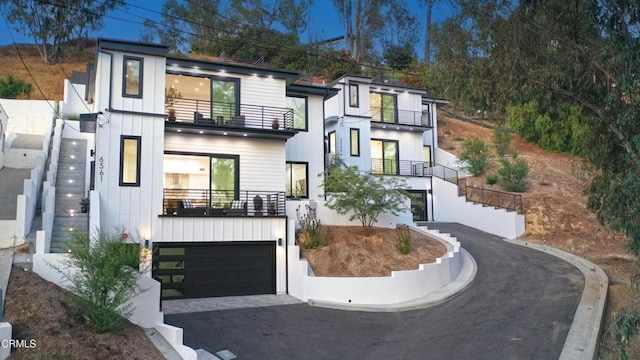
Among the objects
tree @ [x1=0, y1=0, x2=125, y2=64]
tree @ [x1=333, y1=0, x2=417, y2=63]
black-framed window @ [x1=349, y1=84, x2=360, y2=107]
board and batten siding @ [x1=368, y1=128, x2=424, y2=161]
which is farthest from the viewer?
tree @ [x1=333, y1=0, x2=417, y2=63]

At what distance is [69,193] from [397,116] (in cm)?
1991

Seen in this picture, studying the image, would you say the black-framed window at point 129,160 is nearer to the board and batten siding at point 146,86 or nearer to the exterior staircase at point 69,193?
the board and batten siding at point 146,86

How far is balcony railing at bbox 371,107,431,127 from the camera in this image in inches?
1140

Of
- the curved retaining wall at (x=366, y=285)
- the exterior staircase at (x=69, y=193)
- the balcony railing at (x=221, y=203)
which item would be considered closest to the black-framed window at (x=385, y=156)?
the balcony railing at (x=221, y=203)

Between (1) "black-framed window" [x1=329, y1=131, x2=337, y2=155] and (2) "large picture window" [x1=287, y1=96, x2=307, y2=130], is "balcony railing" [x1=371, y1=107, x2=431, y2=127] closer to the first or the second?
(1) "black-framed window" [x1=329, y1=131, x2=337, y2=155]

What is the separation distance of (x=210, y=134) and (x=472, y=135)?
2763cm

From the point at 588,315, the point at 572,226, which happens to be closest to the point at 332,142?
the point at 572,226

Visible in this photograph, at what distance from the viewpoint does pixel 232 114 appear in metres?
18.7

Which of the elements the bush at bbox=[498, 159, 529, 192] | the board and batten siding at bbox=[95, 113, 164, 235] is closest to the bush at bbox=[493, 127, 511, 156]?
the bush at bbox=[498, 159, 529, 192]

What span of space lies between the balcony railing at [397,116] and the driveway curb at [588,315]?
1379 centimetres

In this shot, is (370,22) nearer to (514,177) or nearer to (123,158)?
(514,177)

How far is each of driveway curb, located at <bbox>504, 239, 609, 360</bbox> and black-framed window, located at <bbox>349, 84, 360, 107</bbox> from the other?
45.6ft

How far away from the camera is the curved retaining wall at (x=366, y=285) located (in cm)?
1398

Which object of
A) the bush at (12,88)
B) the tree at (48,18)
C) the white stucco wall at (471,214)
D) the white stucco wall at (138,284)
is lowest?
the white stucco wall at (138,284)
